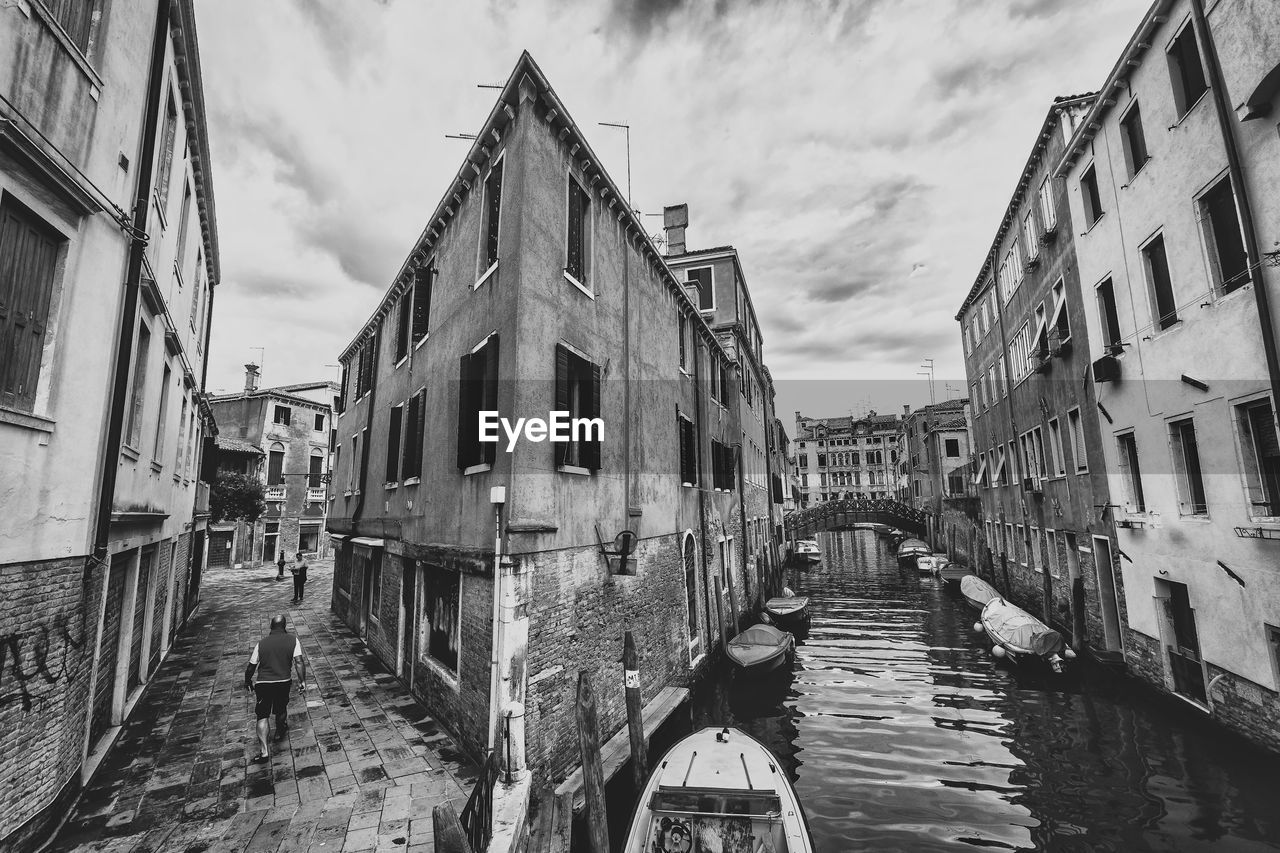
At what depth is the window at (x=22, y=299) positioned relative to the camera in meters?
4.38

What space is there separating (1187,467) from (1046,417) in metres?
7.20

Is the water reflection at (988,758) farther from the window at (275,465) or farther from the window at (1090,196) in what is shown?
the window at (275,465)

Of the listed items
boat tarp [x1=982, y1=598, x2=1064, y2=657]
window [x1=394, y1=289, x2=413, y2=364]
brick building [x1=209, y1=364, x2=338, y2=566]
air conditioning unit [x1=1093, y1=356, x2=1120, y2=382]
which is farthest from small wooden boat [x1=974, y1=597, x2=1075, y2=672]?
brick building [x1=209, y1=364, x2=338, y2=566]

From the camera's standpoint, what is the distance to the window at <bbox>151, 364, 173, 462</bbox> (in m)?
8.55

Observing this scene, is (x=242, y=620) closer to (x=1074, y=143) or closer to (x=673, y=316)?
(x=673, y=316)

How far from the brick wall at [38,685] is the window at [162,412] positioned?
4.38 m

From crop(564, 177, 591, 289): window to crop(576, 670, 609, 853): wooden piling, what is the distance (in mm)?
5794

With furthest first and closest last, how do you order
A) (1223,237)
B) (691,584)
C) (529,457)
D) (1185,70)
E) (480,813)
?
(691,584) → (1185,70) → (1223,237) → (529,457) → (480,813)

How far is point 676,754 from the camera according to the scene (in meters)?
7.50

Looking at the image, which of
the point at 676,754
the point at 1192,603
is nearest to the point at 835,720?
the point at 676,754

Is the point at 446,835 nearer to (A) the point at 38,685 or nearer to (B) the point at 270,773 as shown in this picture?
(A) the point at 38,685

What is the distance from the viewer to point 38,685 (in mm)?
4488

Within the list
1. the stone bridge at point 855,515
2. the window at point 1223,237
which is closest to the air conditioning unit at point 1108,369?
the window at point 1223,237

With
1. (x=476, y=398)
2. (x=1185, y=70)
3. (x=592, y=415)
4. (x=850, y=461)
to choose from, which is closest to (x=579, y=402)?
(x=592, y=415)
